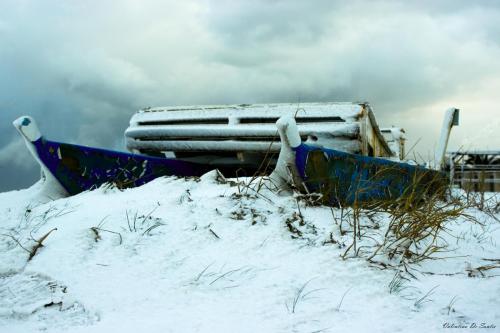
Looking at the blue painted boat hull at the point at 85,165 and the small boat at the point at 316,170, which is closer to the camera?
the small boat at the point at 316,170

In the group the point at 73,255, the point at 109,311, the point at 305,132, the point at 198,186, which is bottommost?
the point at 109,311

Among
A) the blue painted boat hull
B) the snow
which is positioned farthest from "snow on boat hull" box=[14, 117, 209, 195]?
the snow

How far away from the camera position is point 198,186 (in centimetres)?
324

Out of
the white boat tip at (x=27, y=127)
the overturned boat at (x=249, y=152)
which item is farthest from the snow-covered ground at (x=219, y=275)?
the white boat tip at (x=27, y=127)

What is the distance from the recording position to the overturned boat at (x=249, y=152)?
10.3ft

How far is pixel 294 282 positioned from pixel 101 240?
105cm

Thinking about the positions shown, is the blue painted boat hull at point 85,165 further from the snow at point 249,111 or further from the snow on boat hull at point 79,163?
the snow at point 249,111

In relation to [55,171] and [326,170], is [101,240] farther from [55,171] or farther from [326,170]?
[55,171]

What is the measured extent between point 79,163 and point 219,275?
9.00 feet

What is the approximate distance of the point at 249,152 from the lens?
4.93m

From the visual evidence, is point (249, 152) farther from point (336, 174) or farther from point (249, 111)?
point (336, 174)

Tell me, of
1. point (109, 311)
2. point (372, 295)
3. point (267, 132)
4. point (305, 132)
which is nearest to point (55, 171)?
point (267, 132)

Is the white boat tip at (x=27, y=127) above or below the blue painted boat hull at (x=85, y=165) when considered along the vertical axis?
above

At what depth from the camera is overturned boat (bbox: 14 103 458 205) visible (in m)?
3.13
